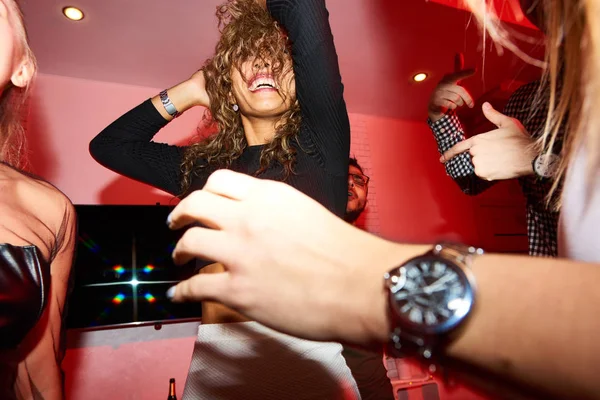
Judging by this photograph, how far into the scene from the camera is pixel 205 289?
515mm

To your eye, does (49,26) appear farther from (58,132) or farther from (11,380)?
(11,380)

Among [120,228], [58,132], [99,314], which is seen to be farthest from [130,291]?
[58,132]

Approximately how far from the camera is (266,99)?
4.30ft

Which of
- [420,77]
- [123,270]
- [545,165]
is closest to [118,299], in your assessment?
[123,270]

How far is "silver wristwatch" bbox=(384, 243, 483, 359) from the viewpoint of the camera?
1.32ft

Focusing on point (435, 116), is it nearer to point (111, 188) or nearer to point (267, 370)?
point (267, 370)

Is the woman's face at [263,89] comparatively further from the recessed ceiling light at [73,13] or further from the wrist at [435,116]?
the recessed ceiling light at [73,13]

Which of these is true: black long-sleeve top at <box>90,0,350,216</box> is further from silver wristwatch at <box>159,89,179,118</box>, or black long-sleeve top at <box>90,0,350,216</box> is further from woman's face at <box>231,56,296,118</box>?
silver wristwatch at <box>159,89,179,118</box>

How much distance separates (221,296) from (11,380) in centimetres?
84

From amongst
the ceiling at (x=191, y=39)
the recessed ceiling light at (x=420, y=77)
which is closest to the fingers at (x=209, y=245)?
the ceiling at (x=191, y=39)

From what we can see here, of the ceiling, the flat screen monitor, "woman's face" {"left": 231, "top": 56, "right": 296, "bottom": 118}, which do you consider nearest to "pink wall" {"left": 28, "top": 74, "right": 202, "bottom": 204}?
the ceiling

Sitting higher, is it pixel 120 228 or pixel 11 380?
pixel 120 228

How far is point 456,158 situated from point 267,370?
3.66 ft

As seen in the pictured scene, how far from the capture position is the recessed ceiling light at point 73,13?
2.62 metres
